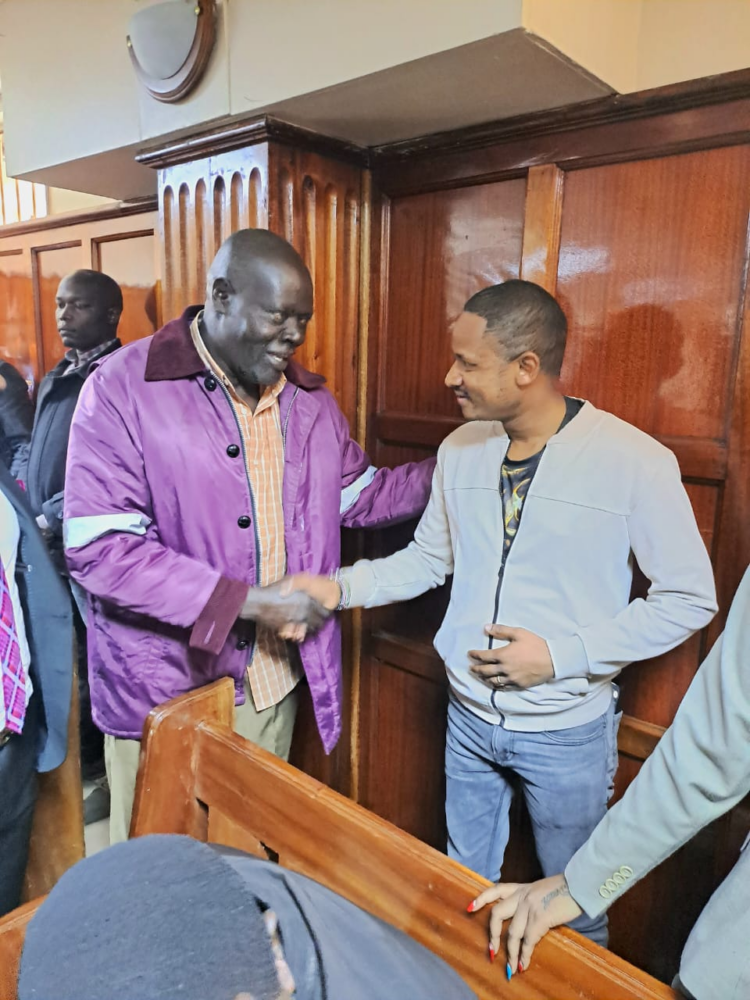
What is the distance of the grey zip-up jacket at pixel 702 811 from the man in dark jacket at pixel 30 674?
3.16 ft

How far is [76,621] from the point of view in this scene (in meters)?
2.26

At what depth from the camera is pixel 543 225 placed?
149 centimetres

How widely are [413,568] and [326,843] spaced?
2.32 feet

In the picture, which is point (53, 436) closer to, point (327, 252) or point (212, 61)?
point (327, 252)

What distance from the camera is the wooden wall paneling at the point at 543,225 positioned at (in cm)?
148

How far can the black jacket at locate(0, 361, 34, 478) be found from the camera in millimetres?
2465

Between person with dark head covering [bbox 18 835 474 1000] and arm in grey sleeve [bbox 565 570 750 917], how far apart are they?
34 cm

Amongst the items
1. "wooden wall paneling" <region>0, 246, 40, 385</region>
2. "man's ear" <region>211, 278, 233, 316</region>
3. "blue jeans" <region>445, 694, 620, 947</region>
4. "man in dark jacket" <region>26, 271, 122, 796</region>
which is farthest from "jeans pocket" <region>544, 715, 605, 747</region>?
"wooden wall paneling" <region>0, 246, 40, 385</region>

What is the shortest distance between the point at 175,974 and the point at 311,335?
1489 mm

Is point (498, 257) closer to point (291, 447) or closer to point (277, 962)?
point (291, 447)

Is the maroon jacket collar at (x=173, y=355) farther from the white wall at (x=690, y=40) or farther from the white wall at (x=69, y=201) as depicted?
the white wall at (x=69, y=201)

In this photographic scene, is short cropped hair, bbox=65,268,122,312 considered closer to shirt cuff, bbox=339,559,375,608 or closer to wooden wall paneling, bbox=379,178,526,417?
wooden wall paneling, bbox=379,178,526,417

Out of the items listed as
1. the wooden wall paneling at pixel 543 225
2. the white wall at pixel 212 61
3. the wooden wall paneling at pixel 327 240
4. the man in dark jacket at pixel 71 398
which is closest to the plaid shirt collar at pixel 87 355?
the man in dark jacket at pixel 71 398

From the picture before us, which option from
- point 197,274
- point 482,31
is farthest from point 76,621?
point 482,31
